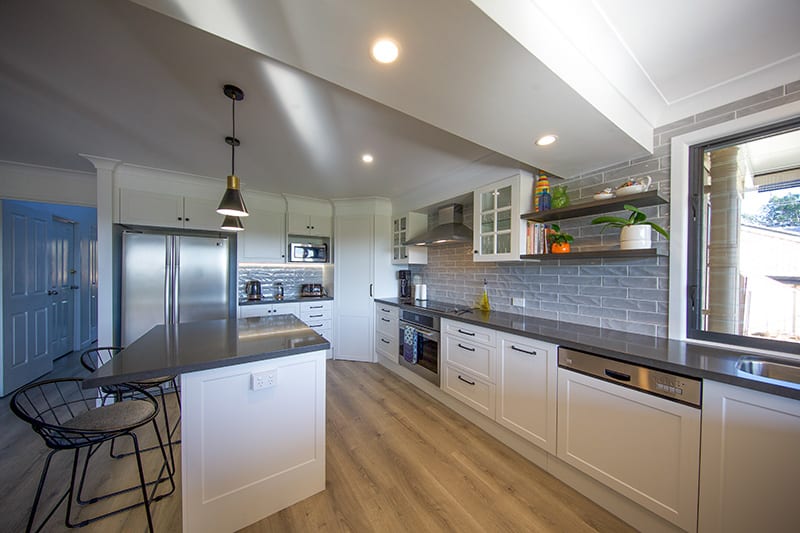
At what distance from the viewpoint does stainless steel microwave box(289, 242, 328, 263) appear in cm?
396

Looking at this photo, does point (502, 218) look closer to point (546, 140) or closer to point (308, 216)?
point (546, 140)

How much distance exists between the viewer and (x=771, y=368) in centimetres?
131

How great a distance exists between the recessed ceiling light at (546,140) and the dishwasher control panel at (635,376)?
1.30m

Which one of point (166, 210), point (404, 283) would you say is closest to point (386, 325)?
point (404, 283)

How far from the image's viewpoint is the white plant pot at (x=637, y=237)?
5.52 feet

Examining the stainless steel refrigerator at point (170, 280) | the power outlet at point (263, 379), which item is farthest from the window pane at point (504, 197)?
the stainless steel refrigerator at point (170, 280)

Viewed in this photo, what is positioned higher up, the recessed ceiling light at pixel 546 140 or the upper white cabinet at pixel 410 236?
the recessed ceiling light at pixel 546 140

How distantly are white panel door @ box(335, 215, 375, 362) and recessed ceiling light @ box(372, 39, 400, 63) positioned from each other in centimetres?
299

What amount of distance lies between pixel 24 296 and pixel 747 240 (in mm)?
6419

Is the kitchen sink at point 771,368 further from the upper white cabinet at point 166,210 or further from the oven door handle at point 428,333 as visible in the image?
the upper white cabinet at point 166,210

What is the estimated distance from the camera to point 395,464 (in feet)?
6.10

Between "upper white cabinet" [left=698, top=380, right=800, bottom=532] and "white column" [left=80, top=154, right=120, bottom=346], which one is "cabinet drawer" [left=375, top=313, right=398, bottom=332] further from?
"white column" [left=80, top=154, right=120, bottom=346]

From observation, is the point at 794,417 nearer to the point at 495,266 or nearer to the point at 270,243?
the point at 495,266

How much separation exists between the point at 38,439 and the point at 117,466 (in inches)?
36.7
